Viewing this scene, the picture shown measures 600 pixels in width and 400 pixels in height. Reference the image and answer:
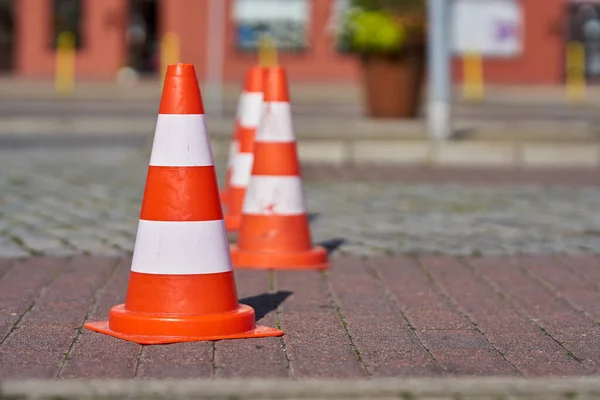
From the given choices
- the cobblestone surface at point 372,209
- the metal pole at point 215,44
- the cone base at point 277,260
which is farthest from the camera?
the metal pole at point 215,44

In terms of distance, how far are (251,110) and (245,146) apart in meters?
0.24

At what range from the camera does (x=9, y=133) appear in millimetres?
16750

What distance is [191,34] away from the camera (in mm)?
34219

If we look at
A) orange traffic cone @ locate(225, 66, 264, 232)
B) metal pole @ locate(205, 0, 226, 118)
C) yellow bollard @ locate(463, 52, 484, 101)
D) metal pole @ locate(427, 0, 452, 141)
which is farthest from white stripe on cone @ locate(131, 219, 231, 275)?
yellow bollard @ locate(463, 52, 484, 101)

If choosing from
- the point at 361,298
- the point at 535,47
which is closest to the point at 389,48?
the point at 361,298

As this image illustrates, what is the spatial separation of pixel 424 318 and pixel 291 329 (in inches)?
23.0

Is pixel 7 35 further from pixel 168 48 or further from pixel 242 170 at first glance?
pixel 242 170

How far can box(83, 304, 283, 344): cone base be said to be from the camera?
4.76m

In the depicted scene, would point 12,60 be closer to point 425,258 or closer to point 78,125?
point 78,125

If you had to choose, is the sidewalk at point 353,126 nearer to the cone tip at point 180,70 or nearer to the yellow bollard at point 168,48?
the yellow bollard at point 168,48

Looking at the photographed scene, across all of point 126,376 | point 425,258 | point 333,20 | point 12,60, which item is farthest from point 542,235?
point 12,60

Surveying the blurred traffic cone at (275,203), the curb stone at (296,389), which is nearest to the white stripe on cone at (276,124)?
the blurred traffic cone at (275,203)

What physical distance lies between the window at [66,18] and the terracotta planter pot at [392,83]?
1963 cm

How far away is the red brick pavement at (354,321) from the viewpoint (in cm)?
435
